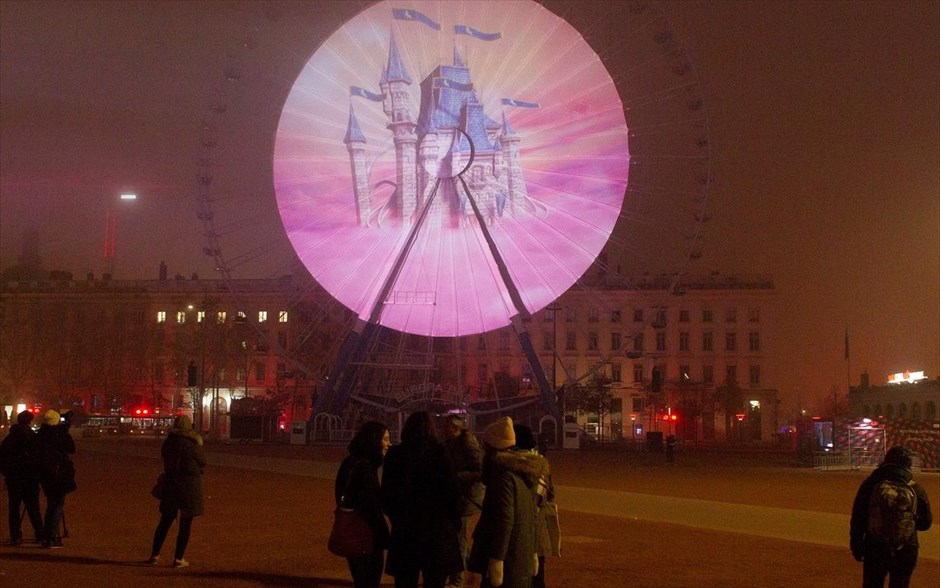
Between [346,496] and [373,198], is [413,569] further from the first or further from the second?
[373,198]

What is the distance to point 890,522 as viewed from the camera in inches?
374

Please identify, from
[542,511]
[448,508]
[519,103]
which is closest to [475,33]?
[519,103]

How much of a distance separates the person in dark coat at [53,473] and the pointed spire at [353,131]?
1098 inches

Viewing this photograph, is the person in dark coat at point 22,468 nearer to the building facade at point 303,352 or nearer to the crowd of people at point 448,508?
the crowd of people at point 448,508

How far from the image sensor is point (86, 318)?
114125 mm

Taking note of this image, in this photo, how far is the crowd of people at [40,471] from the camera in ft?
47.4

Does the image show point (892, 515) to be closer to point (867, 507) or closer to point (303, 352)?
point (867, 507)

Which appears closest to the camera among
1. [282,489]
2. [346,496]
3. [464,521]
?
[346,496]

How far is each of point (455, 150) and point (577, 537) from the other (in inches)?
1017

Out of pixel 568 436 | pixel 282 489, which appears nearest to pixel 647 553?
pixel 282 489

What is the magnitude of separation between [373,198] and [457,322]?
6.84m

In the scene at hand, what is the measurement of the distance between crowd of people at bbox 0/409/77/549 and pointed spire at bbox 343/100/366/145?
27866mm

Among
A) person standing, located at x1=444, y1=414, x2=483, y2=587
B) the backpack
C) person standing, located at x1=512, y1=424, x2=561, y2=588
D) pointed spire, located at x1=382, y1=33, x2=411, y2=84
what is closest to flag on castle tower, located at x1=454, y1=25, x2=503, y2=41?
pointed spire, located at x1=382, y1=33, x2=411, y2=84

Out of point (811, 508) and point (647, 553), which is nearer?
point (647, 553)
